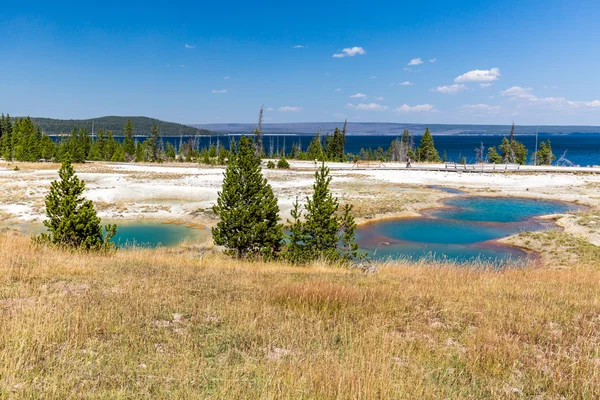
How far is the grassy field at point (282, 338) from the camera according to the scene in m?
4.38

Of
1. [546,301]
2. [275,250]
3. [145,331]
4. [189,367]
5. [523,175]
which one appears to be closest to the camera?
[189,367]

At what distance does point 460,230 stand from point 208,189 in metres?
27.4

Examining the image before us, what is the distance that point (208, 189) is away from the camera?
149 feet

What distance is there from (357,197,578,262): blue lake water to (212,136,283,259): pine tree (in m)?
5.77

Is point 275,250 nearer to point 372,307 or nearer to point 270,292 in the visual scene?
point 270,292

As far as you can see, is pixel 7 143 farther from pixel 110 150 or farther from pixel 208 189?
pixel 208 189

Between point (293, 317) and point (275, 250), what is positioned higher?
point (293, 317)

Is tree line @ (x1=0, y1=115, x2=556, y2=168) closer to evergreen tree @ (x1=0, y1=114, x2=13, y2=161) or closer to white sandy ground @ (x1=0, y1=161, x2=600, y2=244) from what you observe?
evergreen tree @ (x1=0, y1=114, x2=13, y2=161)

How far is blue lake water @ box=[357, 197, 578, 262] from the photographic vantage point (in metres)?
25.5

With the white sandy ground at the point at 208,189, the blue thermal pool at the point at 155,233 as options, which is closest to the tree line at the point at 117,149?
the white sandy ground at the point at 208,189

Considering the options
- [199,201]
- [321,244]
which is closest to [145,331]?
[321,244]

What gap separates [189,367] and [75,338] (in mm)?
1880

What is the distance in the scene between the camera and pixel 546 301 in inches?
334

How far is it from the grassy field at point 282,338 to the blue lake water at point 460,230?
12341mm
